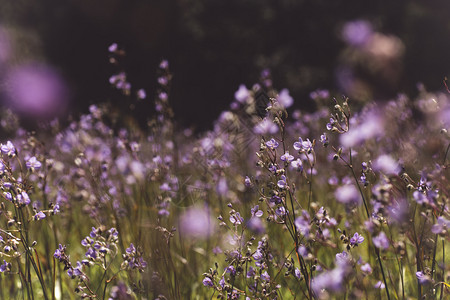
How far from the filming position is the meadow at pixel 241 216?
1.88 meters

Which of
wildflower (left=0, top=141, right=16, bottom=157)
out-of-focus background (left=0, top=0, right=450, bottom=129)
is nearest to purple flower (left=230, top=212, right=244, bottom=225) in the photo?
wildflower (left=0, top=141, right=16, bottom=157)

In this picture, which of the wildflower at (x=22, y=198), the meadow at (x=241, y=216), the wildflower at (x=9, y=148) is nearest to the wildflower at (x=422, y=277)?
the meadow at (x=241, y=216)

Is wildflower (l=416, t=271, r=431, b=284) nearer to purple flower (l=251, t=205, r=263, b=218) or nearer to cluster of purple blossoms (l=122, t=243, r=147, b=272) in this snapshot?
purple flower (l=251, t=205, r=263, b=218)

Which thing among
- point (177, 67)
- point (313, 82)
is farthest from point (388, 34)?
point (177, 67)

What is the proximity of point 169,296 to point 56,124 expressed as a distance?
1799 mm

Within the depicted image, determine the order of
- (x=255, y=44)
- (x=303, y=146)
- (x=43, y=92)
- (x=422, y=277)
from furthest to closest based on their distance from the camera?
(x=43, y=92) → (x=255, y=44) → (x=303, y=146) → (x=422, y=277)

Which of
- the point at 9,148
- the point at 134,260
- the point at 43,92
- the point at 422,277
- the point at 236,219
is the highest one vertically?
the point at 43,92

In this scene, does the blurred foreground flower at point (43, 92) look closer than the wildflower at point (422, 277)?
No

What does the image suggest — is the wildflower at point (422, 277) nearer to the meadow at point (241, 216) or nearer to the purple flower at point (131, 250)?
the meadow at point (241, 216)

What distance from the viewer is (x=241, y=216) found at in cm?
270

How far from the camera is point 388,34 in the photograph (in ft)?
29.1

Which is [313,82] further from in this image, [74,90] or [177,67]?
[74,90]

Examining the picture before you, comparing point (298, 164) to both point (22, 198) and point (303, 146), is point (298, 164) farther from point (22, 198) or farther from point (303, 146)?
point (22, 198)

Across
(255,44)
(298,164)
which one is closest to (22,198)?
(298,164)
